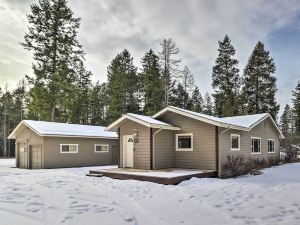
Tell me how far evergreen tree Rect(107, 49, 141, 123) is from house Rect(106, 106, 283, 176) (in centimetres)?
1659

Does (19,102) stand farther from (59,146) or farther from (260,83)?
(260,83)

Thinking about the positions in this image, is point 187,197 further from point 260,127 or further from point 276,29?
point 260,127

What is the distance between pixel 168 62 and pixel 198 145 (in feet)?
54.5

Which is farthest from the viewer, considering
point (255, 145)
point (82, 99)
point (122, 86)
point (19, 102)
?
point (19, 102)

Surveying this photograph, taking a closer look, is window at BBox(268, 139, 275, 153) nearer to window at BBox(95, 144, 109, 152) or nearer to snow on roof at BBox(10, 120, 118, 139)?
snow on roof at BBox(10, 120, 118, 139)

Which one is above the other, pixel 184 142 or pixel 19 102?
pixel 19 102

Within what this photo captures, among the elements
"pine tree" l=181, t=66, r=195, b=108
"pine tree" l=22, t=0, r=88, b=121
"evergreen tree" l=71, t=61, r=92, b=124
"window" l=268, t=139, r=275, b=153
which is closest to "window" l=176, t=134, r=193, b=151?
"window" l=268, t=139, r=275, b=153

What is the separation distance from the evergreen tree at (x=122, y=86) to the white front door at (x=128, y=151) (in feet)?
56.6

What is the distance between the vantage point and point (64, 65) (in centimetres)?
2866

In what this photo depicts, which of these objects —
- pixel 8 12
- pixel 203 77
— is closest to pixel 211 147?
pixel 8 12

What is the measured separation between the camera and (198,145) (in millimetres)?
15016

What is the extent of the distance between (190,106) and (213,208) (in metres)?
A: 30.1

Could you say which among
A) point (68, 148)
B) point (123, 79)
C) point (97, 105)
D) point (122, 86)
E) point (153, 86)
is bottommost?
point (68, 148)

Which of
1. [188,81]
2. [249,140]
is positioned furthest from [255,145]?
[188,81]
